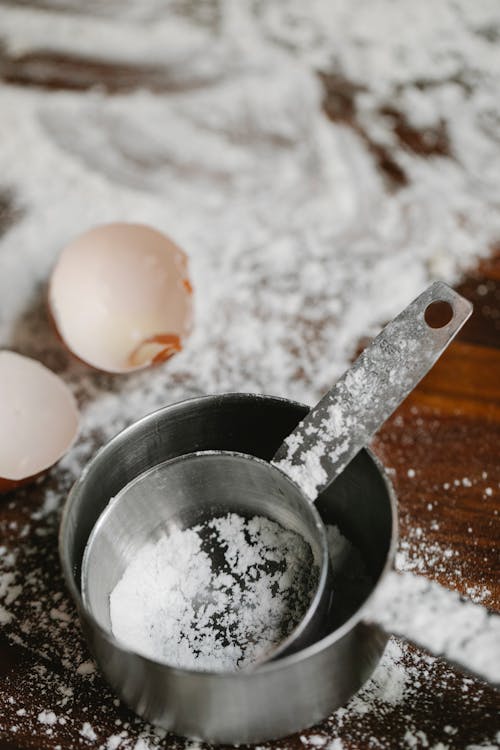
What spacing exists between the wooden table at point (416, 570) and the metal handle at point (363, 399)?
0.13 meters

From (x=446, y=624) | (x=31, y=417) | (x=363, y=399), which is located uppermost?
(x=363, y=399)

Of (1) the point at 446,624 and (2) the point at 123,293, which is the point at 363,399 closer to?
(1) the point at 446,624

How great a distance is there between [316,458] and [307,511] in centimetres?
4

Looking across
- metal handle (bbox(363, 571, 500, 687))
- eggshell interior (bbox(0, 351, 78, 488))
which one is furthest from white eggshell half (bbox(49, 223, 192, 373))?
metal handle (bbox(363, 571, 500, 687))

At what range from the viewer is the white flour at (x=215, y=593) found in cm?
50

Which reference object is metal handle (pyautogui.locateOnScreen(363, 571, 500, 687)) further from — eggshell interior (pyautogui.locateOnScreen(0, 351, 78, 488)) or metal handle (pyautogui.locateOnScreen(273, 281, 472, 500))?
eggshell interior (pyautogui.locateOnScreen(0, 351, 78, 488))

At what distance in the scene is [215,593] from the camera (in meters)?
0.53

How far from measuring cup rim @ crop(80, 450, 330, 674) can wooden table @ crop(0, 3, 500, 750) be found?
0.06 metres

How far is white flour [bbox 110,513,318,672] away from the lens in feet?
1.63

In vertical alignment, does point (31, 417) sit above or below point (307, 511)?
below

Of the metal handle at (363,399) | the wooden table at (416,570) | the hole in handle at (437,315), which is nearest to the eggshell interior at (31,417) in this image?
the wooden table at (416,570)

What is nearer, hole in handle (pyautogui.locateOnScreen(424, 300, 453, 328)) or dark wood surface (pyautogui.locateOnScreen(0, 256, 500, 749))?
dark wood surface (pyautogui.locateOnScreen(0, 256, 500, 749))

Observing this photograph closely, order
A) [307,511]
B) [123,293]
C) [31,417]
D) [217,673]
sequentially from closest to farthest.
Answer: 1. [217,673]
2. [307,511]
3. [31,417]
4. [123,293]

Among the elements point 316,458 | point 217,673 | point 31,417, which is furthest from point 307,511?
point 31,417
